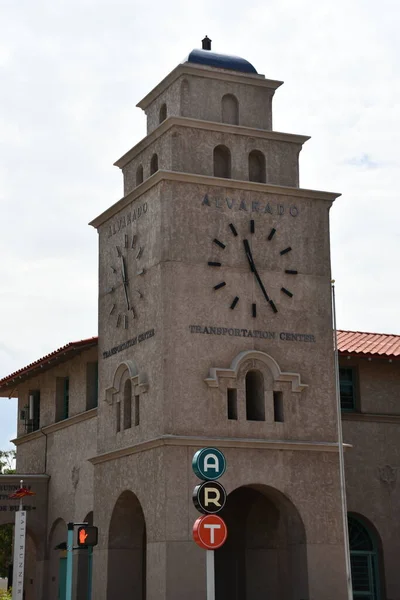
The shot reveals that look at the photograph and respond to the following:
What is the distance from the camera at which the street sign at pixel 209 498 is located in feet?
54.3

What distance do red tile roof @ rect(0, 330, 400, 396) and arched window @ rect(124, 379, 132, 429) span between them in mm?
4370

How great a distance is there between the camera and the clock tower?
24375 mm

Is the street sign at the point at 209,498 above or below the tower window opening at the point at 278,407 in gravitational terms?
below

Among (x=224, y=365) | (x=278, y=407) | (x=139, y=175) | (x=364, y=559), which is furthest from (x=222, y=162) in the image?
(x=364, y=559)

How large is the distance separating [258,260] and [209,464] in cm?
979

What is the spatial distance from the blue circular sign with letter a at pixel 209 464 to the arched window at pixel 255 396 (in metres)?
8.25

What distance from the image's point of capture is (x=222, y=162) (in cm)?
2709

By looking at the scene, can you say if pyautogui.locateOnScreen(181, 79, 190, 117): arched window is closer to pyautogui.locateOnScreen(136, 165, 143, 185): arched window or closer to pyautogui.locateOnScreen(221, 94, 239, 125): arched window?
pyautogui.locateOnScreen(221, 94, 239, 125): arched window

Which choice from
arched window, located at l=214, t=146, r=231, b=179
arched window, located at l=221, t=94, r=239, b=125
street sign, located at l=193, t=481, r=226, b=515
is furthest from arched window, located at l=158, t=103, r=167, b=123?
street sign, located at l=193, t=481, r=226, b=515

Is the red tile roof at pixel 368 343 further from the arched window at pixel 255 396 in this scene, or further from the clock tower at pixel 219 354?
the arched window at pixel 255 396

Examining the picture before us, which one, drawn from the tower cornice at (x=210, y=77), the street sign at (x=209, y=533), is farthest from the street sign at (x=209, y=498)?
the tower cornice at (x=210, y=77)

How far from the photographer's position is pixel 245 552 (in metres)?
28.0

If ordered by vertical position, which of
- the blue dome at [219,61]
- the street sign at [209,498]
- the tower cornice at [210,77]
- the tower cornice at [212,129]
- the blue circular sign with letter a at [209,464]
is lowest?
the street sign at [209,498]

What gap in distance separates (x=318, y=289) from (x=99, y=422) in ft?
22.2
